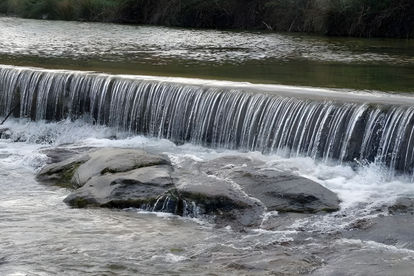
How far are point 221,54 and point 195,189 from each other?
12.6 meters

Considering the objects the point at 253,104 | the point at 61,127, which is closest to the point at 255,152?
the point at 253,104

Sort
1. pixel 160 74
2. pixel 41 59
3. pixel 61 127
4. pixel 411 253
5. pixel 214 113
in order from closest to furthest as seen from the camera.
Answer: pixel 411 253
pixel 214 113
pixel 61 127
pixel 160 74
pixel 41 59

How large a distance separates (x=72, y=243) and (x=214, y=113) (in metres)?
5.71

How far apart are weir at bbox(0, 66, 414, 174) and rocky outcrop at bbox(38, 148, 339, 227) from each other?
1.59 m

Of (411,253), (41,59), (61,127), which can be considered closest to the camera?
(411,253)

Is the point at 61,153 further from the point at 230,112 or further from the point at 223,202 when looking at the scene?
the point at 223,202

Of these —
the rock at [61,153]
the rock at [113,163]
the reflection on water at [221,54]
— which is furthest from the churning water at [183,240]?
the reflection on water at [221,54]

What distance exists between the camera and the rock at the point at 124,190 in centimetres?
1007

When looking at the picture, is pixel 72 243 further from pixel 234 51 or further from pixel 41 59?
pixel 234 51

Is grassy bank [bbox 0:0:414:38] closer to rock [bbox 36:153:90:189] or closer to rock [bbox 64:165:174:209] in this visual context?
rock [bbox 36:153:90:189]

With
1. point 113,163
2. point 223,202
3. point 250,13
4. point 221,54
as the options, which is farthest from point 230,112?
point 250,13

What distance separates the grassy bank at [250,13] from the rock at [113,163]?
1872cm

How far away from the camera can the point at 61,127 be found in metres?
15.8

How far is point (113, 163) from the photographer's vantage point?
36.7 ft
